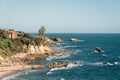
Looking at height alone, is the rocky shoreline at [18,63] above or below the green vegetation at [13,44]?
below

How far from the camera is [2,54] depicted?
324ft

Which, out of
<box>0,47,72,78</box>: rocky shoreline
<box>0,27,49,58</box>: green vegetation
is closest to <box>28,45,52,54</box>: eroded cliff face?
<box>0,27,49,58</box>: green vegetation

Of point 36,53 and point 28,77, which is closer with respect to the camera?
point 28,77

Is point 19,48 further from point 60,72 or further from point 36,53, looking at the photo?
point 60,72

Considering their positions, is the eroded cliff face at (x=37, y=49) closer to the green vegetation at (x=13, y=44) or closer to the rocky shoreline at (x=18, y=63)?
the green vegetation at (x=13, y=44)

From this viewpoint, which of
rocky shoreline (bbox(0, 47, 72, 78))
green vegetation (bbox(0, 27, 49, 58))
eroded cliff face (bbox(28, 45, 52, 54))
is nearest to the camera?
rocky shoreline (bbox(0, 47, 72, 78))

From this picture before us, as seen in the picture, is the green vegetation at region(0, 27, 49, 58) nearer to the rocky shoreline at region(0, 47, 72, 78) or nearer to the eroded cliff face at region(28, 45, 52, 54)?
the eroded cliff face at region(28, 45, 52, 54)

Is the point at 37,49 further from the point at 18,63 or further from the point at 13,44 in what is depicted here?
the point at 18,63

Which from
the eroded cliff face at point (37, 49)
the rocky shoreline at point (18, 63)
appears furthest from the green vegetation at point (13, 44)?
the rocky shoreline at point (18, 63)

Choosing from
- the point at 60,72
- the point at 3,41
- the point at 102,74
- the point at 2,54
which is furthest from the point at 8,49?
the point at 102,74

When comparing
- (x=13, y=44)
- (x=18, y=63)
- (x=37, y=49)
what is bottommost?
(x=18, y=63)

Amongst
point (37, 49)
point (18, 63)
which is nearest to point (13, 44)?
point (37, 49)

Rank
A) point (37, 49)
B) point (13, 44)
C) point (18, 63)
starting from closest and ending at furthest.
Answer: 1. point (18, 63)
2. point (13, 44)
3. point (37, 49)

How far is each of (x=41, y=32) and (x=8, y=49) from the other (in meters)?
49.2
